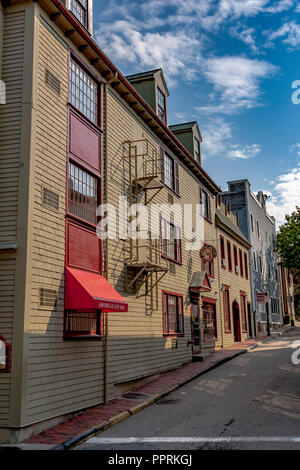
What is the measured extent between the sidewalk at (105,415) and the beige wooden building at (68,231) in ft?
0.84

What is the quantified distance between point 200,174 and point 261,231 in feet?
63.5

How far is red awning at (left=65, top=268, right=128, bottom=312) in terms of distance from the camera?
9820 mm

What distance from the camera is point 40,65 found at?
10.0m

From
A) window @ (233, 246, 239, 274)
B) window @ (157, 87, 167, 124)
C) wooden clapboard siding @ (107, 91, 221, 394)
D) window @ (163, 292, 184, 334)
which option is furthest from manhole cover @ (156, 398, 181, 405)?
window @ (233, 246, 239, 274)

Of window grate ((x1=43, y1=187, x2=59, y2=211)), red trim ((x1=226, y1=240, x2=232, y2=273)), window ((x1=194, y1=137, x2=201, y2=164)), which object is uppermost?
window ((x1=194, y1=137, x2=201, y2=164))

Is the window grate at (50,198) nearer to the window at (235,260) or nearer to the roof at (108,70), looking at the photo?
the roof at (108,70)

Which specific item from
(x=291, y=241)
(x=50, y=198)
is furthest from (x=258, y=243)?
(x=50, y=198)

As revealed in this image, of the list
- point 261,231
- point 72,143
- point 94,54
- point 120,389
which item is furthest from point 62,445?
point 261,231

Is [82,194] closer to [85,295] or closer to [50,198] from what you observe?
[50,198]

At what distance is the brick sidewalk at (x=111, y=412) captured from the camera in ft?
27.5

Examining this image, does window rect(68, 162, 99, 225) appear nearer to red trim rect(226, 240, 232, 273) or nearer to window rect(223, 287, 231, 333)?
window rect(223, 287, 231, 333)

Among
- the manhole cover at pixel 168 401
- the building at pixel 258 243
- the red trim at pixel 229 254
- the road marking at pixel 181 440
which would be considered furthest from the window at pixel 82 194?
the building at pixel 258 243

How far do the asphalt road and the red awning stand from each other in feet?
8.22

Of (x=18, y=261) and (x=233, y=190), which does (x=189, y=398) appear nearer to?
(x=18, y=261)
